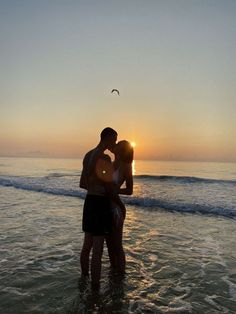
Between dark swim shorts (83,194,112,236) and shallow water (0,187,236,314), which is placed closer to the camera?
shallow water (0,187,236,314)

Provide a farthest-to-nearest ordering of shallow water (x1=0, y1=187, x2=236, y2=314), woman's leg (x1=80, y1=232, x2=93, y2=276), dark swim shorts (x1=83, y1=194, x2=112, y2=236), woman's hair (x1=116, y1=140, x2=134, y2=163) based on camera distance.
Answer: woman's leg (x1=80, y1=232, x2=93, y2=276) → woman's hair (x1=116, y1=140, x2=134, y2=163) → dark swim shorts (x1=83, y1=194, x2=112, y2=236) → shallow water (x1=0, y1=187, x2=236, y2=314)

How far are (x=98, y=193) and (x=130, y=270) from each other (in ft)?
6.71

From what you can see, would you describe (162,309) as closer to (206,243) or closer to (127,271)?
(127,271)

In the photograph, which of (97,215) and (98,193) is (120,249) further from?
(98,193)

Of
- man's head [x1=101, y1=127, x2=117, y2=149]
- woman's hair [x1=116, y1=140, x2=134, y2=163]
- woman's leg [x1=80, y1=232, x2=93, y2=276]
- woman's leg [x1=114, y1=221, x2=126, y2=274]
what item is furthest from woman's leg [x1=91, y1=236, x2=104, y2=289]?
man's head [x1=101, y1=127, x2=117, y2=149]

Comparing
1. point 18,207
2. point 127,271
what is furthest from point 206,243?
point 18,207

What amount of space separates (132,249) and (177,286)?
2.34m

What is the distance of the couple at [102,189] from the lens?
4.86 m

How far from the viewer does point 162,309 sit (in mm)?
4531

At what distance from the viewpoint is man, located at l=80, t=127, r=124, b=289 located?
4.85 m

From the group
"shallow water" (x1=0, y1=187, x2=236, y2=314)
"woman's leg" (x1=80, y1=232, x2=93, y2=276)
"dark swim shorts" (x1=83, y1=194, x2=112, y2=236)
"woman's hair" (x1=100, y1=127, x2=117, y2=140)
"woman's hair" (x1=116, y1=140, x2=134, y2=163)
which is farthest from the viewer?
"woman's leg" (x1=80, y1=232, x2=93, y2=276)

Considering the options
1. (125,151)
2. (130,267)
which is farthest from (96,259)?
(125,151)

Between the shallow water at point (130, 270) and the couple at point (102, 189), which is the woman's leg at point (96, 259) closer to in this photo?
the couple at point (102, 189)

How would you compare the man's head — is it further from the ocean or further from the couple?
the ocean
